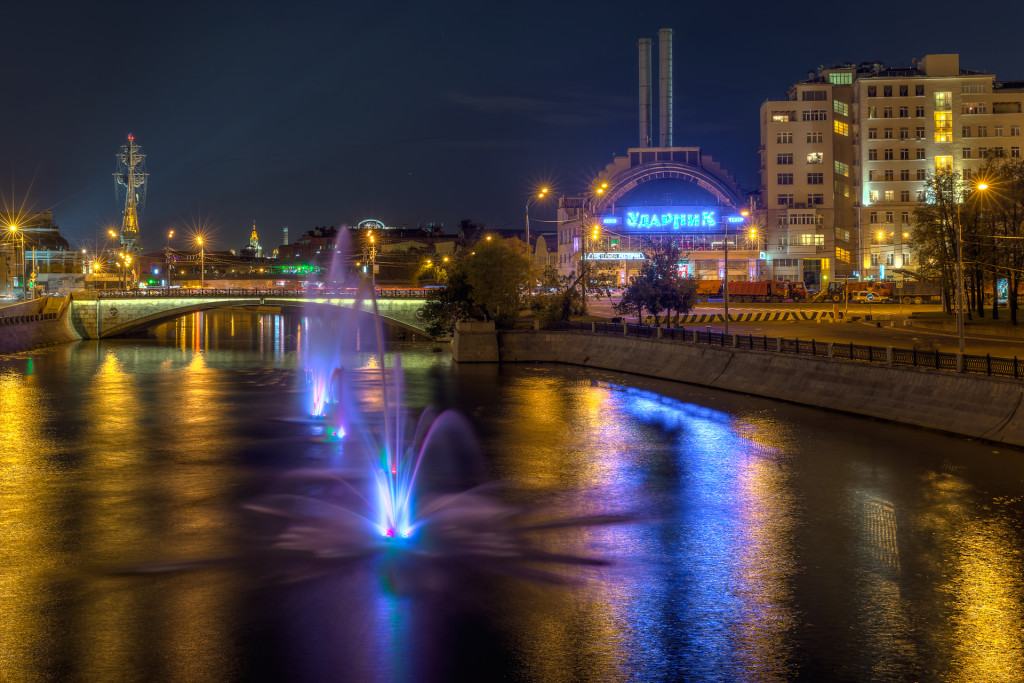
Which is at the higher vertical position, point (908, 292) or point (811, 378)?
point (908, 292)

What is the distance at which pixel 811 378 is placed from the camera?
131 feet

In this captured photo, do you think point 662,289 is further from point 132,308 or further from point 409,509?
point 132,308

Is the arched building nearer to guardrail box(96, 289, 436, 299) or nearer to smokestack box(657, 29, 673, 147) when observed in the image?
smokestack box(657, 29, 673, 147)

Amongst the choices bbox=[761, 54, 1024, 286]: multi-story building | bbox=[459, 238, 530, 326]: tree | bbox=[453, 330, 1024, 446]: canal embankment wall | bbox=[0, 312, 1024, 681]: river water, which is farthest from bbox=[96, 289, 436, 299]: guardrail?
bbox=[0, 312, 1024, 681]: river water

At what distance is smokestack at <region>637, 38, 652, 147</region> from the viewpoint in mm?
137875

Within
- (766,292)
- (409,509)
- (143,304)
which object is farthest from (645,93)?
(409,509)

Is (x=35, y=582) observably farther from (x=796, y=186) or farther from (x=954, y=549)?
(x=796, y=186)

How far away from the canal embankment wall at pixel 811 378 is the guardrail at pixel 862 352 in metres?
0.32

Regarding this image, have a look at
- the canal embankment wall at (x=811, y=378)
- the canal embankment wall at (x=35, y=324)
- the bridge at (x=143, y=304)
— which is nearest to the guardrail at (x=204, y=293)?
the bridge at (x=143, y=304)

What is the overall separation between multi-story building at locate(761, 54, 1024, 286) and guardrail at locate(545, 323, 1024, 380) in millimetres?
73023

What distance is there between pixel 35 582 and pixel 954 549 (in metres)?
17.8

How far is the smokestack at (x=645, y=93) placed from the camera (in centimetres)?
13788

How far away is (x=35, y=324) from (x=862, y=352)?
7325 cm

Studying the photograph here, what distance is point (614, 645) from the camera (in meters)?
13.9
